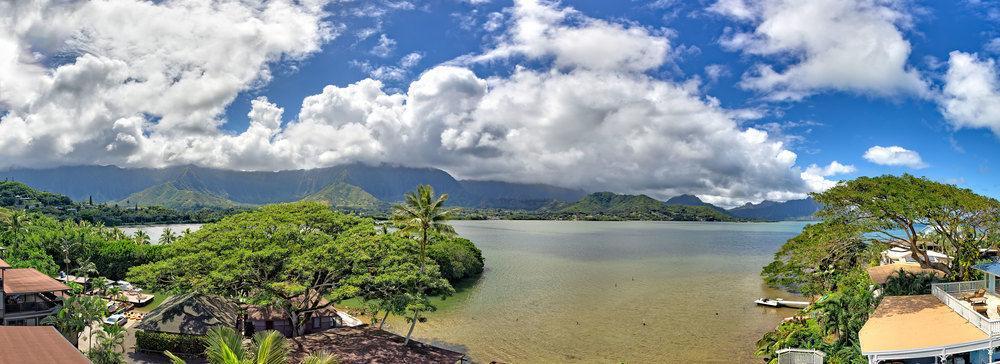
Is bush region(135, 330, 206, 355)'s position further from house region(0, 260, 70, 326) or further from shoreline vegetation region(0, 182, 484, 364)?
house region(0, 260, 70, 326)

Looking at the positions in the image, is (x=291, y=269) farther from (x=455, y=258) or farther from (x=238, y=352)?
(x=455, y=258)

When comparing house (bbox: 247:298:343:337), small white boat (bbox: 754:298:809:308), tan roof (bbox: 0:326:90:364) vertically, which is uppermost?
tan roof (bbox: 0:326:90:364)

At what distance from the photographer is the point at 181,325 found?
24.5 metres

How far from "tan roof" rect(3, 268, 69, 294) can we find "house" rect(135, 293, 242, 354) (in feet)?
14.7

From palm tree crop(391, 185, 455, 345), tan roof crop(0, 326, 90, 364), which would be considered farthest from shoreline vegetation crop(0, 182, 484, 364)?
tan roof crop(0, 326, 90, 364)

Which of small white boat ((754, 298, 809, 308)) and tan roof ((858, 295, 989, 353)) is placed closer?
tan roof ((858, 295, 989, 353))

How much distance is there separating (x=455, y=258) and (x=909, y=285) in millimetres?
41849

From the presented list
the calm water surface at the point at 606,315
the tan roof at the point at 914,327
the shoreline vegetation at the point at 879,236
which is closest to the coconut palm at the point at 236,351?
the calm water surface at the point at 606,315

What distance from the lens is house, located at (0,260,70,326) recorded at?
80.8 feet

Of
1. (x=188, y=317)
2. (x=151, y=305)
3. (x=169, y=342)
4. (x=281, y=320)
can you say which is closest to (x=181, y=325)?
(x=188, y=317)

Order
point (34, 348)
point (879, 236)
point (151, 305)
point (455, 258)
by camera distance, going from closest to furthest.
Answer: point (34, 348)
point (879, 236)
point (151, 305)
point (455, 258)

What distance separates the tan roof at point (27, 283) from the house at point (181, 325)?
4480 millimetres

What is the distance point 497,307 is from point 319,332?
58.2ft

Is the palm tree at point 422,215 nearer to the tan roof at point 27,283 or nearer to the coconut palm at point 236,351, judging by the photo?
the tan roof at point 27,283
